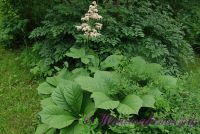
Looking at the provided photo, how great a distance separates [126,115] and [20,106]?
2423 millimetres

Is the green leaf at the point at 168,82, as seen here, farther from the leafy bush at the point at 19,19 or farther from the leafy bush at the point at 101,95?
the leafy bush at the point at 19,19

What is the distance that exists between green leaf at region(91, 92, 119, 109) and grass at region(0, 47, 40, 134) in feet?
4.56

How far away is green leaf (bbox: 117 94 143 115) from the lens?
474cm

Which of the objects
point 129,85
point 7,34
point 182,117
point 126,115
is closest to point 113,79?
point 129,85

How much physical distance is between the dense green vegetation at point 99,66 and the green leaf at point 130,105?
0.5 inches

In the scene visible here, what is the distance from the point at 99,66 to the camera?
5.98 meters

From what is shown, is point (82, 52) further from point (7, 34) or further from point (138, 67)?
point (7, 34)

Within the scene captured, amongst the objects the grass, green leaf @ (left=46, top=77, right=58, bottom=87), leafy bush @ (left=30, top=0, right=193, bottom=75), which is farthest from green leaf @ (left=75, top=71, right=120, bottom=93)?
leafy bush @ (left=30, top=0, right=193, bottom=75)

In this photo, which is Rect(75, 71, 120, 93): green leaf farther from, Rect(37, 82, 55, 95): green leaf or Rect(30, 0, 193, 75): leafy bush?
Rect(30, 0, 193, 75): leafy bush

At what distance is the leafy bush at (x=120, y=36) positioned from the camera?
7.02m

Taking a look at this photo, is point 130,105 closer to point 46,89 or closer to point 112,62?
point 112,62

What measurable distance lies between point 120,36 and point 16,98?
2033mm

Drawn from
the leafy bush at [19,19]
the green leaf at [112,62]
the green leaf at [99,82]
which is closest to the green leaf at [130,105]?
the green leaf at [99,82]

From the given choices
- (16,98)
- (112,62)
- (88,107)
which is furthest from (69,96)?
(16,98)
